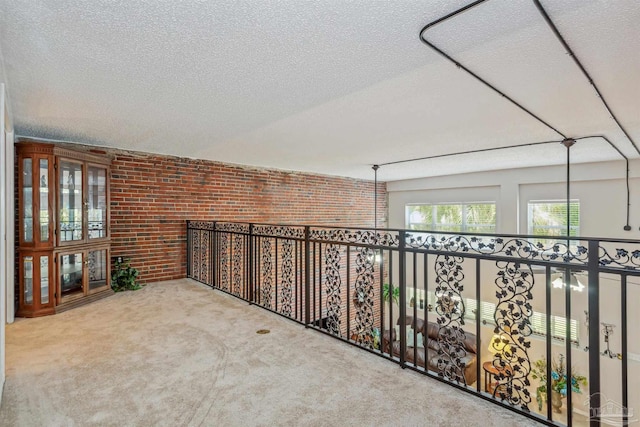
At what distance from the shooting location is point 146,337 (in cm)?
297

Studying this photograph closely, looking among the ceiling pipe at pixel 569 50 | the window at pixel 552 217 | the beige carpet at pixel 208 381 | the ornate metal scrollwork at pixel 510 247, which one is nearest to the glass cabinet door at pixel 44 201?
the beige carpet at pixel 208 381

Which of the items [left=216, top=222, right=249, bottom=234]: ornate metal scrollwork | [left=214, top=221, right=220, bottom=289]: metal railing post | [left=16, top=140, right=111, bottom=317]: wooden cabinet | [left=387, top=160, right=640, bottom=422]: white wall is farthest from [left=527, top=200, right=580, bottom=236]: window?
[left=16, top=140, right=111, bottom=317]: wooden cabinet

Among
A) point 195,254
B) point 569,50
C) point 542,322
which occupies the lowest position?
point 542,322

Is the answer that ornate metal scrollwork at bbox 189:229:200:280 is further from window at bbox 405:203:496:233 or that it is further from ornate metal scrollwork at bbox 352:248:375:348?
window at bbox 405:203:496:233

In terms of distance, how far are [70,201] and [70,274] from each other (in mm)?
895

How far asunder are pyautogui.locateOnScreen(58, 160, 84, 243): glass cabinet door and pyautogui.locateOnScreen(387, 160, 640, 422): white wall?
7.03 m

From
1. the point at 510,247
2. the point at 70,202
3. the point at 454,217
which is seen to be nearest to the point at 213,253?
the point at 70,202

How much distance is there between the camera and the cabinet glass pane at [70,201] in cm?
383

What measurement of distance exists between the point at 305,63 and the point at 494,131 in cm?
270

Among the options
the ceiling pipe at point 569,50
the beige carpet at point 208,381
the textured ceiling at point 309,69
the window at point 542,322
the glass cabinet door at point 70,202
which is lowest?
the window at point 542,322

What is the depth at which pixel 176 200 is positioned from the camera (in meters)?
5.35

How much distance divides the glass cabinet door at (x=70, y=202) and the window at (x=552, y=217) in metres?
7.71

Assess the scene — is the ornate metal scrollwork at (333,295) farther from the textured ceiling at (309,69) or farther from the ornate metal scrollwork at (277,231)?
the textured ceiling at (309,69)

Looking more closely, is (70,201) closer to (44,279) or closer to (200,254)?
(44,279)
